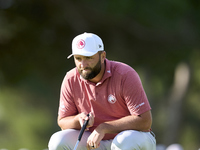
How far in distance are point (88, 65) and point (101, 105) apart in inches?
16.3

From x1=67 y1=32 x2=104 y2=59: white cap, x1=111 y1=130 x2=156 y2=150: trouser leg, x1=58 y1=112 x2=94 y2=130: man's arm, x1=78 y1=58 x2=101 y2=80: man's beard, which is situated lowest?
x1=111 y1=130 x2=156 y2=150: trouser leg

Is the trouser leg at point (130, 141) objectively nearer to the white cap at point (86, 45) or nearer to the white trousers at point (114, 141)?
the white trousers at point (114, 141)

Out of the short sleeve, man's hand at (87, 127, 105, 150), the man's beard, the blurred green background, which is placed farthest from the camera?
the blurred green background

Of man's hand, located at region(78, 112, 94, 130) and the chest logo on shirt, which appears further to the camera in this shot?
the chest logo on shirt

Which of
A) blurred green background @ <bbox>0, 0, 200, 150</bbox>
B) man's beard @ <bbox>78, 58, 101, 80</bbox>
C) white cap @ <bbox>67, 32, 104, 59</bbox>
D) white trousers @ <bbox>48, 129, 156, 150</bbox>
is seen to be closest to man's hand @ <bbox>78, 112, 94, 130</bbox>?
white trousers @ <bbox>48, 129, 156, 150</bbox>

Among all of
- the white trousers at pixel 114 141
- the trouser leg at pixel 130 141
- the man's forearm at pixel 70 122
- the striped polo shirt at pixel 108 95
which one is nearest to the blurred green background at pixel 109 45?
the striped polo shirt at pixel 108 95

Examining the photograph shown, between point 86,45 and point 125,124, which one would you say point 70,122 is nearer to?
point 125,124

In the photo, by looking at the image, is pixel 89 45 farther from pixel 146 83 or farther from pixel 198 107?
pixel 198 107

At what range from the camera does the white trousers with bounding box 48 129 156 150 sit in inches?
166

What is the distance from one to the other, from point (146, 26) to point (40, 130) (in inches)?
304

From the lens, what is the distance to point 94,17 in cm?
1295

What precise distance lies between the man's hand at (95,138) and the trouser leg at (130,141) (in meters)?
0.14

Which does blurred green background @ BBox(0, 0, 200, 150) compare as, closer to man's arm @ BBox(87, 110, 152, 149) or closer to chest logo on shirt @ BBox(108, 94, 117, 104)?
chest logo on shirt @ BBox(108, 94, 117, 104)

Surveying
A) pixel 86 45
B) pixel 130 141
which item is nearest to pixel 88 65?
pixel 86 45
